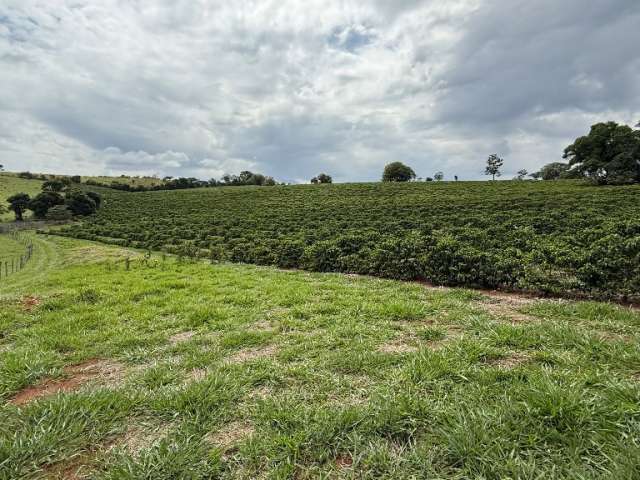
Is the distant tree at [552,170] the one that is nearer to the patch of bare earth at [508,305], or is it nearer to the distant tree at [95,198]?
the patch of bare earth at [508,305]

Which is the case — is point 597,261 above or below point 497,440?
above

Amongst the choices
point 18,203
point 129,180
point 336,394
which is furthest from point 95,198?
point 336,394

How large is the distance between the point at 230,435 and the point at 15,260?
1218 inches

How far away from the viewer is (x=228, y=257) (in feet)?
60.7

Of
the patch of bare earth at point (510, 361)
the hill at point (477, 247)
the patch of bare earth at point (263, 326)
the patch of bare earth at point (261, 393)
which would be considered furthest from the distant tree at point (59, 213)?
the patch of bare earth at point (510, 361)

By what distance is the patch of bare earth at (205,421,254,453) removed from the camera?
2830mm

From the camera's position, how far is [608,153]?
144ft

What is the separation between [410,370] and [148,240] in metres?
31.5

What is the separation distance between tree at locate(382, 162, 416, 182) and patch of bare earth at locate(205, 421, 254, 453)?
90862 millimetres

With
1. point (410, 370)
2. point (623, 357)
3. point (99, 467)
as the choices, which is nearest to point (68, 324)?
point (99, 467)

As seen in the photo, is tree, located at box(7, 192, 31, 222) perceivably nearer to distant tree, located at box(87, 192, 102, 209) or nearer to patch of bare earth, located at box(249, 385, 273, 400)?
distant tree, located at box(87, 192, 102, 209)

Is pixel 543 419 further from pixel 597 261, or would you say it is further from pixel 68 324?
pixel 68 324

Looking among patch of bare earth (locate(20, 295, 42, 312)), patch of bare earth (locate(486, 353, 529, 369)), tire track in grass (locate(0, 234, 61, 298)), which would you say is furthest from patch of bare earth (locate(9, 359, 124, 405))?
tire track in grass (locate(0, 234, 61, 298))

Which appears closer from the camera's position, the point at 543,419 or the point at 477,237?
the point at 543,419
